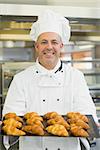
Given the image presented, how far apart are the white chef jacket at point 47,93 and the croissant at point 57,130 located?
0.32 meters

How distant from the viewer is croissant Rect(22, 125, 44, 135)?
0.94 metres

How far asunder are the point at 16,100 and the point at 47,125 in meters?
0.30

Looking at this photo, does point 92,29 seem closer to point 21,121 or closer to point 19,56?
point 19,56

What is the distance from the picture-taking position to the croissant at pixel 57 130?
931 millimetres

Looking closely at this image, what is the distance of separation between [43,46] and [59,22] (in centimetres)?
16

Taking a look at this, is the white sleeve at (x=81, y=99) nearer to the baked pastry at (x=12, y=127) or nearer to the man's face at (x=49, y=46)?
the man's face at (x=49, y=46)

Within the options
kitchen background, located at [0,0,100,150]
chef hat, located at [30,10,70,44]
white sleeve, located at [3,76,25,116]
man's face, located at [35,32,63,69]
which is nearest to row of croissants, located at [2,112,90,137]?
white sleeve, located at [3,76,25,116]

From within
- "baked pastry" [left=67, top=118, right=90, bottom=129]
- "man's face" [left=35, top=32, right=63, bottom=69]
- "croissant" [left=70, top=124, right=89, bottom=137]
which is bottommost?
"croissant" [left=70, top=124, right=89, bottom=137]

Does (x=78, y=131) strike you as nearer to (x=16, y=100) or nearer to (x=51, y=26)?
(x=16, y=100)

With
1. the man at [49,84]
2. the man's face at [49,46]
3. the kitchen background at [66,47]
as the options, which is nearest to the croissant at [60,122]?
the man at [49,84]

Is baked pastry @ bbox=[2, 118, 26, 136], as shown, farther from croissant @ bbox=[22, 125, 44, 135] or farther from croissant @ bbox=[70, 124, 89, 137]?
croissant @ bbox=[70, 124, 89, 137]

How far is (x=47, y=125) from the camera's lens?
104cm

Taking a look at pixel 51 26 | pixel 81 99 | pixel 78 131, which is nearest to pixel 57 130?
pixel 78 131

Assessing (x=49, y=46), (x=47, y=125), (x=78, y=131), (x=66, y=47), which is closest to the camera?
(x=78, y=131)
